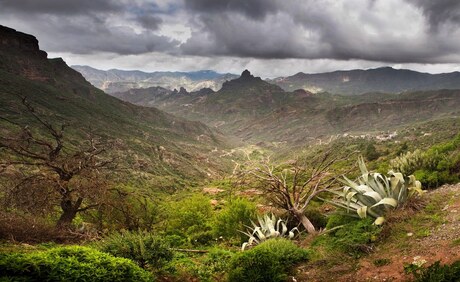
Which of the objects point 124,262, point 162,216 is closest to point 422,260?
point 124,262

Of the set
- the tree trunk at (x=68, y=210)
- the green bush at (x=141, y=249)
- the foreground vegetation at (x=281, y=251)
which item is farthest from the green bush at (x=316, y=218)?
the tree trunk at (x=68, y=210)

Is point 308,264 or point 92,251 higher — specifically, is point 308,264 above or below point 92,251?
below

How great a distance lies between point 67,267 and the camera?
6.39 metres

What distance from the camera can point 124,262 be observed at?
23.7 ft

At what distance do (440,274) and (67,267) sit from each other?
263 inches

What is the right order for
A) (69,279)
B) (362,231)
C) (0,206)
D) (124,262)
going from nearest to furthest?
(69,279)
(124,262)
(362,231)
(0,206)

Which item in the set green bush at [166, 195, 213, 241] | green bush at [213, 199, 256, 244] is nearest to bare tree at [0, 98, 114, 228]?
green bush at [213, 199, 256, 244]

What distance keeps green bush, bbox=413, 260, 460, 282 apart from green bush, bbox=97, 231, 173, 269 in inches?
232

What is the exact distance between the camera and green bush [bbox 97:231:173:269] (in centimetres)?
887

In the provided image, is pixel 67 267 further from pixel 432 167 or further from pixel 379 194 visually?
pixel 432 167

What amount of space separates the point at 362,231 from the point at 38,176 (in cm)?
1162

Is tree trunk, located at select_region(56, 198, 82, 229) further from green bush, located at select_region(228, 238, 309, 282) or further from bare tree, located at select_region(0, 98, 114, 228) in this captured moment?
green bush, located at select_region(228, 238, 309, 282)

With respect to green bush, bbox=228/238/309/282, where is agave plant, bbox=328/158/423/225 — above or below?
above

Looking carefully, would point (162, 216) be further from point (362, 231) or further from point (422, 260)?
point (422, 260)
